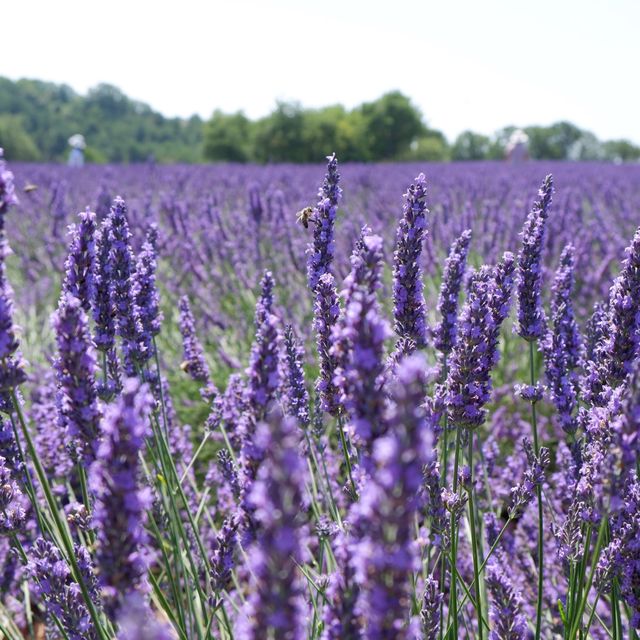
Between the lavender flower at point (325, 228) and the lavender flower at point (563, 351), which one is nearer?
the lavender flower at point (325, 228)

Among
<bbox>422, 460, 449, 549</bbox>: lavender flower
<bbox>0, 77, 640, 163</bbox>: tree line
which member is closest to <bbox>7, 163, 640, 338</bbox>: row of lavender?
<bbox>422, 460, 449, 549</bbox>: lavender flower

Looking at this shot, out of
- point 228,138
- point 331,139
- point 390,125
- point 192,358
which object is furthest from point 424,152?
point 192,358

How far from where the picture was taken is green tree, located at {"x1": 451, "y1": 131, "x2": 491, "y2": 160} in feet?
180

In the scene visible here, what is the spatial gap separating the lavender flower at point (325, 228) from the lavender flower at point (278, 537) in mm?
1124

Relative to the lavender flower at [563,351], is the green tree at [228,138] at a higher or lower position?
higher

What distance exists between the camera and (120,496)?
90 centimetres

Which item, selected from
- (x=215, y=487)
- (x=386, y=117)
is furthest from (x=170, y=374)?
(x=386, y=117)

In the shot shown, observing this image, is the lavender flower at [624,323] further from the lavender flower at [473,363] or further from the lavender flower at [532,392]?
the lavender flower at [473,363]

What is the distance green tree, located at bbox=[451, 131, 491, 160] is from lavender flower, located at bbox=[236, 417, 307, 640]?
2169 inches

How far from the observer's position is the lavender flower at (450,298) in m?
2.12

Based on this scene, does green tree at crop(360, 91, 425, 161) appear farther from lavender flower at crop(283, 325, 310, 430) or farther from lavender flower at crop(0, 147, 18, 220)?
lavender flower at crop(0, 147, 18, 220)

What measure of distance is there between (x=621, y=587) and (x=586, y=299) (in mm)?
4332

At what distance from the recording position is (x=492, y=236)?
6141 millimetres

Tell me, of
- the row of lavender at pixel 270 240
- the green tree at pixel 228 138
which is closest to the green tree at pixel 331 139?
the green tree at pixel 228 138
